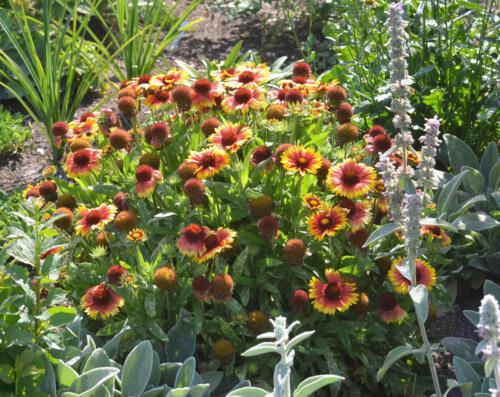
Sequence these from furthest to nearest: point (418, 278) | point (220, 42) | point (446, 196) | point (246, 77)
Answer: point (220, 42) < point (246, 77) < point (446, 196) < point (418, 278)

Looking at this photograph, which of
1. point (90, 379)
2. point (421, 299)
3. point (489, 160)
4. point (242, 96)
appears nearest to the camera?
point (421, 299)

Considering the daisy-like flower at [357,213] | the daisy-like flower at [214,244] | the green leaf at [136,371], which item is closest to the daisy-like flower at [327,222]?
the daisy-like flower at [357,213]

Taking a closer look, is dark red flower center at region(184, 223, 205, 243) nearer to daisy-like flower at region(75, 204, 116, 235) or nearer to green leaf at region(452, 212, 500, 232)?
daisy-like flower at region(75, 204, 116, 235)

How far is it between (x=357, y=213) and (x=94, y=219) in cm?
83

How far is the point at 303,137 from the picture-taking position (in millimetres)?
2943

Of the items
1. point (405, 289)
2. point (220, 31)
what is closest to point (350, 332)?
point (405, 289)

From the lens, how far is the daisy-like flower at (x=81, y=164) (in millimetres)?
2676

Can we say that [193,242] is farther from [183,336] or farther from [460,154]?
[460,154]

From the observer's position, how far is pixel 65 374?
2.20 m

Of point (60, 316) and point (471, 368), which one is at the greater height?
point (60, 316)

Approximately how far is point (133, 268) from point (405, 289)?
0.84 m

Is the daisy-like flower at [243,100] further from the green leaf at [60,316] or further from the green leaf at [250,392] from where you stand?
the green leaf at [250,392]

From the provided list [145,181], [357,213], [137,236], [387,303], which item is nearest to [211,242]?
[137,236]

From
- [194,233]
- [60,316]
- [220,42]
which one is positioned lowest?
[220,42]
